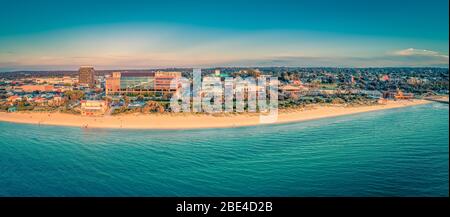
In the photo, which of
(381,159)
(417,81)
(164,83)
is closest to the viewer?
(381,159)

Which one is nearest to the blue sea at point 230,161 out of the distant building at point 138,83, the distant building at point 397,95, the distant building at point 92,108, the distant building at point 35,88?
the distant building at point 92,108

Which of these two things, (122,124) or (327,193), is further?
(122,124)

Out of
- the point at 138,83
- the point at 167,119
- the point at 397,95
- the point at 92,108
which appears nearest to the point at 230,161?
the point at 167,119

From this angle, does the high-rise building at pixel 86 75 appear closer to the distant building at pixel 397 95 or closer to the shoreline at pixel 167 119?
the shoreline at pixel 167 119

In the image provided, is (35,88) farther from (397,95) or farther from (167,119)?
(397,95)
